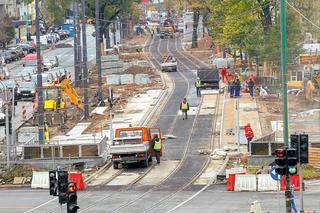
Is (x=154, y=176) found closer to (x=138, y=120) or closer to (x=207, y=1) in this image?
(x=138, y=120)

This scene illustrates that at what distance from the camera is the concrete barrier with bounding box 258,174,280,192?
1645 inches

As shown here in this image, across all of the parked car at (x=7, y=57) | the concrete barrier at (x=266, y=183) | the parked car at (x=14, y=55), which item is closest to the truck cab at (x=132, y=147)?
the concrete barrier at (x=266, y=183)

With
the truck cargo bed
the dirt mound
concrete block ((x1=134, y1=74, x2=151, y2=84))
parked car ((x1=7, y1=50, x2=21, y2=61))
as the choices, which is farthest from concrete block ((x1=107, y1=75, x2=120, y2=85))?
the truck cargo bed

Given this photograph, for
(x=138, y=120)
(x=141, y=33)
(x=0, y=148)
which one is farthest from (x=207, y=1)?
(x=0, y=148)

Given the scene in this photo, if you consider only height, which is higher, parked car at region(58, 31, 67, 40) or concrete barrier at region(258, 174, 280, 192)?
parked car at region(58, 31, 67, 40)

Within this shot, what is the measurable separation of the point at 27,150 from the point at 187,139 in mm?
10702

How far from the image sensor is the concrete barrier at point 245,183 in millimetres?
41938

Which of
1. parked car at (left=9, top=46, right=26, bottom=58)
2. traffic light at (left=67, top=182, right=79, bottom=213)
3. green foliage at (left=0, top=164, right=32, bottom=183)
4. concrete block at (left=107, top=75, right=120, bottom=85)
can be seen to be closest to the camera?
traffic light at (left=67, top=182, right=79, bottom=213)

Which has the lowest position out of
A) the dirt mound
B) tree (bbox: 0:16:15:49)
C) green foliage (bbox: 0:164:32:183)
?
green foliage (bbox: 0:164:32:183)

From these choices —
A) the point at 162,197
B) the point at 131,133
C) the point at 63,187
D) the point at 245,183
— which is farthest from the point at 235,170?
the point at 63,187

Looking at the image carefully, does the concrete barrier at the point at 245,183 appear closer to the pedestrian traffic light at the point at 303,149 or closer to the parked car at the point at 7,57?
the pedestrian traffic light at the point at 303,149

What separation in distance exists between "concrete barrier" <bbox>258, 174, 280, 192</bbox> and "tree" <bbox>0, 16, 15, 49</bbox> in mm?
99758

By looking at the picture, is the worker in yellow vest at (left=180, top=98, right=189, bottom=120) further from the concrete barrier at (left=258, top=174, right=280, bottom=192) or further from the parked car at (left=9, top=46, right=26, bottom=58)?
the parked car at (left=9, top=46, right=26, bottom=58)

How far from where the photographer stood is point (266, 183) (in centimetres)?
4194
